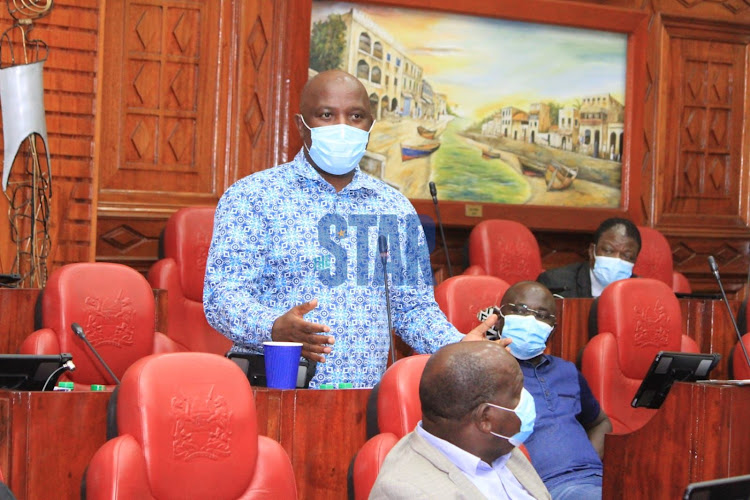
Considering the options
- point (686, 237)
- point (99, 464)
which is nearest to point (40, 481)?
point (99, 464)

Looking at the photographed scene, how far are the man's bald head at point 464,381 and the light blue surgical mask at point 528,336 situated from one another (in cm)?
129

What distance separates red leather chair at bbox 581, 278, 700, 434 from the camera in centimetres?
391

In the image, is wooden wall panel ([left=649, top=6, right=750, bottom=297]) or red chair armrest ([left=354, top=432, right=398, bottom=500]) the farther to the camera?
wooden wall panel ([left=649, top=6, right=750, bottom=297])

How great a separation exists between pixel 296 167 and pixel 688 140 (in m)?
4.30

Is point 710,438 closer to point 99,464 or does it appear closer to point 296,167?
point 296,167

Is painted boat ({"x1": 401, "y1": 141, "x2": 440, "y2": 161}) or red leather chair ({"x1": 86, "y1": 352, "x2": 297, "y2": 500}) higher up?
painted boat ({"x1": 401, "y1": 141, "x2": 440, "y2": 161})

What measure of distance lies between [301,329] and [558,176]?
155 inches

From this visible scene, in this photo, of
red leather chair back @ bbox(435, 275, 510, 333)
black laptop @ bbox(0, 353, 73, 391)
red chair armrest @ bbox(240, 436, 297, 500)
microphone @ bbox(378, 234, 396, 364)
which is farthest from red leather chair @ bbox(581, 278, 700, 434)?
black laptop @ bbox(0, 353, 73, 391)

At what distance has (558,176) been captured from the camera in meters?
6.06

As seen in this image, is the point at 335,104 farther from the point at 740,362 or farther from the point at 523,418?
the point at 740,362

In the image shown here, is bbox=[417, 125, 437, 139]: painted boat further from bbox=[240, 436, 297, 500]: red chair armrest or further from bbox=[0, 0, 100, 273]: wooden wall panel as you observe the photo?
bbox=[240, 436, 297, 500]: red chair armrest

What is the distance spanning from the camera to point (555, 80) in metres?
6.09

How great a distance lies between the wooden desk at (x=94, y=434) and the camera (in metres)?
2.33

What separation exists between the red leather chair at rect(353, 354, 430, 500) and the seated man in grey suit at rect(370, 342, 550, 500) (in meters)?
0.29
